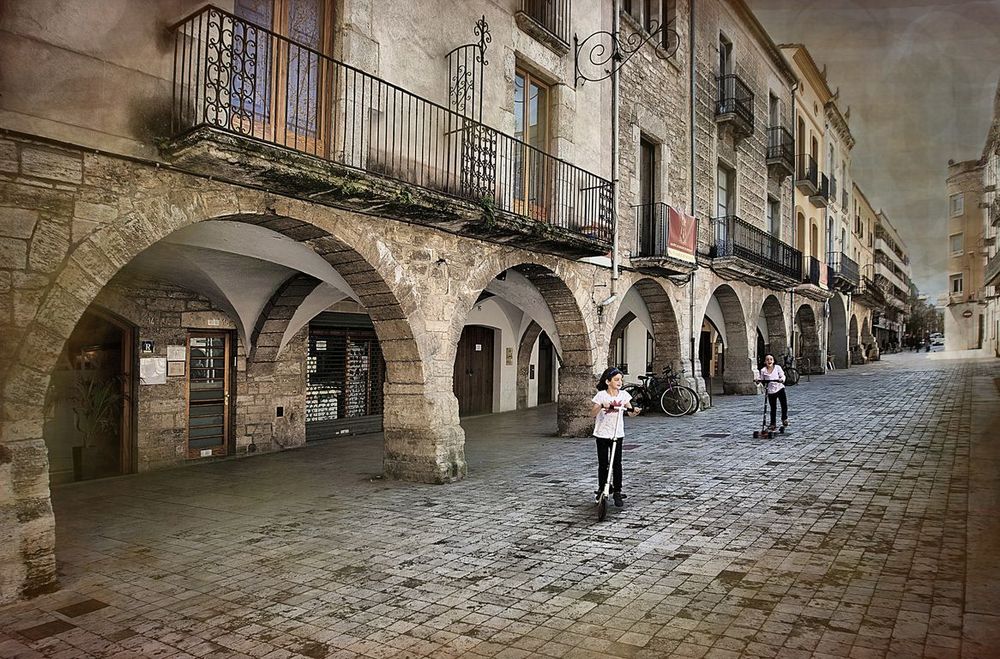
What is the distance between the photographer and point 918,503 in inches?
254

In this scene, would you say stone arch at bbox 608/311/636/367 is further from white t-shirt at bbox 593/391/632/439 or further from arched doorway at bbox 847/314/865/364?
arched doorway at bbox 847/314/865/364

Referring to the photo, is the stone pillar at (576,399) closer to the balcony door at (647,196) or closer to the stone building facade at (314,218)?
the stone building facade at (314,218)

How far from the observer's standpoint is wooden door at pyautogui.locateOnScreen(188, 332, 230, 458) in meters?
10.1

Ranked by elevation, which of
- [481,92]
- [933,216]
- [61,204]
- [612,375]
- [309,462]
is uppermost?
[481,92]

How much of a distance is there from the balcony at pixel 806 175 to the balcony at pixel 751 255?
3213 mm

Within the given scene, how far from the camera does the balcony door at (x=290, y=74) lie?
636 centimetres

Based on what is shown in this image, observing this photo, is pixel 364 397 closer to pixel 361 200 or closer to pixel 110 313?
pixel 110 313

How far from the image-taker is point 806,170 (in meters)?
23.9

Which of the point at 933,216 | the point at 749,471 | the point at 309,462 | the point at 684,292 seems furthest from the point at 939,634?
the point at 684,292

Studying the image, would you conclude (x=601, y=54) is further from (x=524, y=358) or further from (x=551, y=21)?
(x=524, y=358)

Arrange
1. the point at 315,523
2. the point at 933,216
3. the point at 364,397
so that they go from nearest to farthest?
the point at 933,216
the point at 315,523
the point at 364,397

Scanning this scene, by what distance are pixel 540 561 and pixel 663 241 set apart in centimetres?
902

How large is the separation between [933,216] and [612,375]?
453cm

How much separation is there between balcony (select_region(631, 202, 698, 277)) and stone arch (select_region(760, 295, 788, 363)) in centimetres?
A: 935
